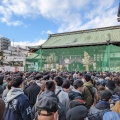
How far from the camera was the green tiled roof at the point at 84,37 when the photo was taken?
28366 millimetres

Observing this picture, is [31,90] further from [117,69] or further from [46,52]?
[46,52]

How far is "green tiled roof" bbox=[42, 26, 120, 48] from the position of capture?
28366 mm

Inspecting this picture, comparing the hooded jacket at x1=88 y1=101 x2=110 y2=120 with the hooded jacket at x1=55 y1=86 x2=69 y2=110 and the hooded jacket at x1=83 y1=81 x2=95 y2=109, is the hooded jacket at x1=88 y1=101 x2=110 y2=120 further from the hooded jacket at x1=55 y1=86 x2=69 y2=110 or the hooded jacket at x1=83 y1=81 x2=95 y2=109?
the hooded jacket at x1=83 y1=81 x2=95 y2=109

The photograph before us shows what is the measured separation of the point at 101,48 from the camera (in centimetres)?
2122

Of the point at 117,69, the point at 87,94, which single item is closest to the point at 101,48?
the point at 117,69

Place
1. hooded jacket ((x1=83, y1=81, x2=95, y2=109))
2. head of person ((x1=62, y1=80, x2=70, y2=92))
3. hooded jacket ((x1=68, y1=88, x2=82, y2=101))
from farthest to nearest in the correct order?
hooded jacket ((x1=83, y1=81, x2=95, y2=109)) < head of person ((x1=62, y1=80, x2=70, y2=92)) < hooded jacket ((x1=68, y1=88, x2=82, y2=101))

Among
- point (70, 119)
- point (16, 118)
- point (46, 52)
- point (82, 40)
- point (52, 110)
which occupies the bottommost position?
point (16, 118)

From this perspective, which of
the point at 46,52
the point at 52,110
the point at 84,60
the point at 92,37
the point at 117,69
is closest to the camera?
the point at 52,110

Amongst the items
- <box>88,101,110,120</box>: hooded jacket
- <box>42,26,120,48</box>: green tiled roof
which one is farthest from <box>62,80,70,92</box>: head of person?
<box>42,26,120,48</box>: green tiled roof

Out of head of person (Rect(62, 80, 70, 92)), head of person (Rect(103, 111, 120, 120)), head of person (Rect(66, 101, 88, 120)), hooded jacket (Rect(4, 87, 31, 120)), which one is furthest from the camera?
head of person (Rect(62, 80, 70, 92))

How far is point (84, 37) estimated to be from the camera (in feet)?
104

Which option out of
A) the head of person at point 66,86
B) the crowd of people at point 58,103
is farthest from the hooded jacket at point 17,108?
the head of person at point 66,86

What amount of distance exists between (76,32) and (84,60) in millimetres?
13937

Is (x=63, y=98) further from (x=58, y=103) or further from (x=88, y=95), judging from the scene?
(x=88, y=95)
